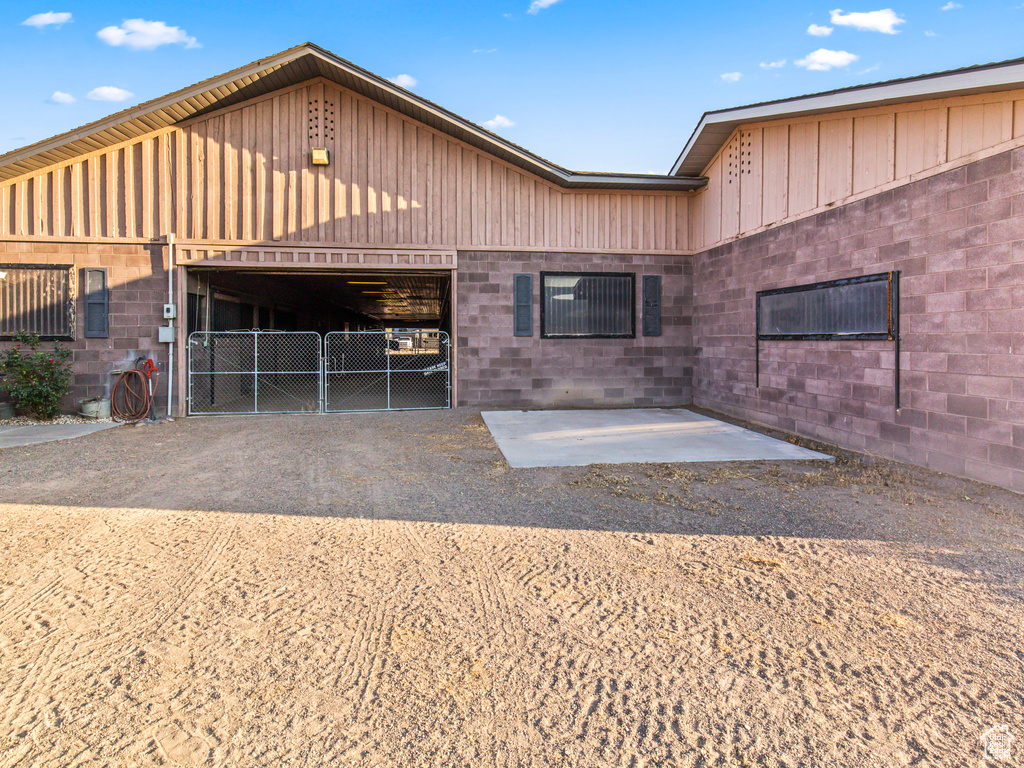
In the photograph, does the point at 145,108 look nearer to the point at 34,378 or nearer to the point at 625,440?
the point at 34,378

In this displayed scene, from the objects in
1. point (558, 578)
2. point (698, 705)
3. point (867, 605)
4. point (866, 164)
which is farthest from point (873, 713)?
point (866, 164)

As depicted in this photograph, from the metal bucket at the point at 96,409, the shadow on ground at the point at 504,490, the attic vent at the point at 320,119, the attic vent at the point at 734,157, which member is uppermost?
the attic vent at the point at 320,119

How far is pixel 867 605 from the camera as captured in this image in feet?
10.3

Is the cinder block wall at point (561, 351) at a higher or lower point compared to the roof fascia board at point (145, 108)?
lower

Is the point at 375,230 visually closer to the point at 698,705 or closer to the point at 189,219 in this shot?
the point at 189,219

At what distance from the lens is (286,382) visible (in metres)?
16.7

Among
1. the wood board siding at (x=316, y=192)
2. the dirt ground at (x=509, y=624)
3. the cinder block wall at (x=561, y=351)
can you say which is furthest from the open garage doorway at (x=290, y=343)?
the dirt ground at (x=509, y=624)

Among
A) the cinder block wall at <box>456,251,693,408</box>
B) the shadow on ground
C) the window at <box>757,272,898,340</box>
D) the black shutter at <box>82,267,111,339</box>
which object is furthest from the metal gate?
the window at <box>757,272,898,340</box>

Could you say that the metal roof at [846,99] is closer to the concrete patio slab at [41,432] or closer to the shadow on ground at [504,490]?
the shadow on ground at [504,490]

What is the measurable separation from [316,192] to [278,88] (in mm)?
1900

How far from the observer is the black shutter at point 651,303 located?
37.7ft

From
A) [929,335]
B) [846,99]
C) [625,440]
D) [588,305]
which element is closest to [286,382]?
[588,305]

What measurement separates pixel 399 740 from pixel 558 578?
1.57 meters

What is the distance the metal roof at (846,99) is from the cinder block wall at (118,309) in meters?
9.74
